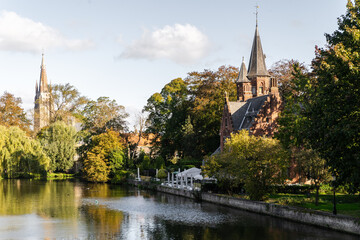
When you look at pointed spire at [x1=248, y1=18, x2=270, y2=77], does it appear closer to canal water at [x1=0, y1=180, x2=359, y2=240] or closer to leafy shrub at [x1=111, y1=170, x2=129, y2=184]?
leafy shrub at [x1=111, y1=170, x2=129, y2=184]

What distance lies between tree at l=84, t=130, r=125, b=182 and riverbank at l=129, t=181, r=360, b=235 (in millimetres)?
26544

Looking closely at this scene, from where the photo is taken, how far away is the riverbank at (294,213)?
22.4 metres

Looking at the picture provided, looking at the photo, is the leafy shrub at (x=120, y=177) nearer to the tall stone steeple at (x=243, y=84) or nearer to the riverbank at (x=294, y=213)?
the tall stone steeple at (x=243, y=84)

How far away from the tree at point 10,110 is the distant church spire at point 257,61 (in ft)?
150

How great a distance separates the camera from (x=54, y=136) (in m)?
71.2

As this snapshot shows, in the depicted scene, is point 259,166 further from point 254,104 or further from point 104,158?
point 104,158

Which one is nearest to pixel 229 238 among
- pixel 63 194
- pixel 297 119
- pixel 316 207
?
pixel 316 207

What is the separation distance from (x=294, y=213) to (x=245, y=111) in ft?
87.1

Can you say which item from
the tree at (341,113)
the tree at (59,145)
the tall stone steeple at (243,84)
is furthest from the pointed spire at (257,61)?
the tree at (341,113)

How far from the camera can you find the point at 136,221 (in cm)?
2781

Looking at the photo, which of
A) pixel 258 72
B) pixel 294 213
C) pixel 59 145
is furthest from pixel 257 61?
pixel 59 145

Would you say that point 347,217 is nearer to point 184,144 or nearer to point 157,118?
point 184,144

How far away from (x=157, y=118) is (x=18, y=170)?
2442 cm

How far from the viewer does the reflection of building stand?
46.9 meters
